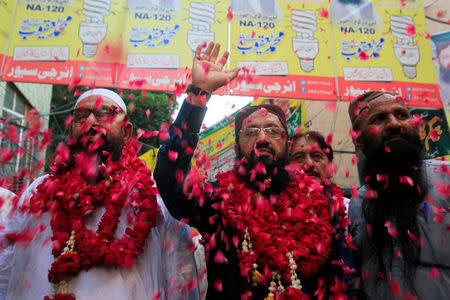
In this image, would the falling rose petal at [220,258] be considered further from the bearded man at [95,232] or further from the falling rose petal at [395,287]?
the falling rose petal at [395,287]

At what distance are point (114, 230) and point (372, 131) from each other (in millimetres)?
1759

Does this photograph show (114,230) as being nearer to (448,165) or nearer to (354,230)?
(354,230)

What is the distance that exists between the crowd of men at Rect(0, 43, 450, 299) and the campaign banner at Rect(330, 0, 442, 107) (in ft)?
6.21

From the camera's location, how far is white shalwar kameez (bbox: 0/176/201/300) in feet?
5.75

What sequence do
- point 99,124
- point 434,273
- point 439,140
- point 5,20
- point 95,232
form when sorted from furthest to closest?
1. point 439,140
2. point 5,20
3. point 99,124
4. point 95,232
5. point 434,273

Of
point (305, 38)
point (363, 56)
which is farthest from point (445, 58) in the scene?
point (305, 38)

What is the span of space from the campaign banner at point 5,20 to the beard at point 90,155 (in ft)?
7.23

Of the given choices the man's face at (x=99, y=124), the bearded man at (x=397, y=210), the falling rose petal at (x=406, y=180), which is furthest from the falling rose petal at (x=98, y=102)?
the falling rose petal at (x=406, y=180)

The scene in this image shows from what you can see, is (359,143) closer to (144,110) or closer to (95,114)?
(95,114)

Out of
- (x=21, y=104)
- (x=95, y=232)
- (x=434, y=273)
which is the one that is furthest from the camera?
(x=21, y=104)

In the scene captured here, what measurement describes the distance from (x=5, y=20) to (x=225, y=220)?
140 inches

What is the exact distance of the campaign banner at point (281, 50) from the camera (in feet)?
13.0

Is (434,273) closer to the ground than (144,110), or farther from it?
closer to the ground

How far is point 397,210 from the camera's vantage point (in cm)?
195
